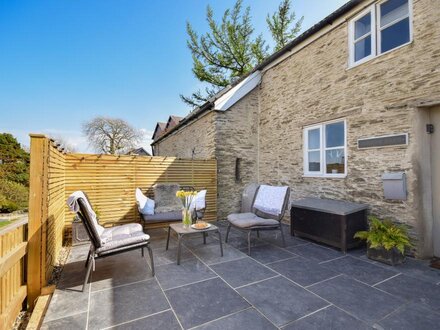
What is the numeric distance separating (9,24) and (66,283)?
7080mm

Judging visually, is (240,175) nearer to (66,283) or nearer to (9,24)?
(66,283)

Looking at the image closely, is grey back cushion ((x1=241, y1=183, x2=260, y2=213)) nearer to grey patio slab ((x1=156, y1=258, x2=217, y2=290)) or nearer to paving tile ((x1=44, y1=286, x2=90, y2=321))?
grey patio slab ((x1=156, y1=258, x2=217, y2=290))

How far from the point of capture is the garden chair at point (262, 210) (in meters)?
4.10

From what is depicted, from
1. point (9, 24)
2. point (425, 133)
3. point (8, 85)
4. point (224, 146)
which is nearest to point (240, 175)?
point (224, 146)

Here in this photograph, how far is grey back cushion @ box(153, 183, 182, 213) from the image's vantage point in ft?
18.3

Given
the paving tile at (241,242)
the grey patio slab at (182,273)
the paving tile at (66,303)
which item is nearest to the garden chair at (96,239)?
the paving tile at (66,303)

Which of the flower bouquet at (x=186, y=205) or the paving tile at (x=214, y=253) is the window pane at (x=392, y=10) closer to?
the flower bouquet at (x=186, y=205)

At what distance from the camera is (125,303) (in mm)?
2400

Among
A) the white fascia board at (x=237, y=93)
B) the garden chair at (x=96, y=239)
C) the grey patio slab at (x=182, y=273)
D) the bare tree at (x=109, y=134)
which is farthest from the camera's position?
the bare tree at (x=109, y=134)

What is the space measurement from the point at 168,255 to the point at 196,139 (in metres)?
5.63

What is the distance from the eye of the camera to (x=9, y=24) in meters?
5.74

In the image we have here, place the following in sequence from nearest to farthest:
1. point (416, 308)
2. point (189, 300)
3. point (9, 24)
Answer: point (416, 308)
point (189, 300)
point (9, 24)

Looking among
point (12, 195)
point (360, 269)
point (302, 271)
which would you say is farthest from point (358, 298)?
point (12, 195)

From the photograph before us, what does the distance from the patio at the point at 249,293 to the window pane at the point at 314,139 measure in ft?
9.31
